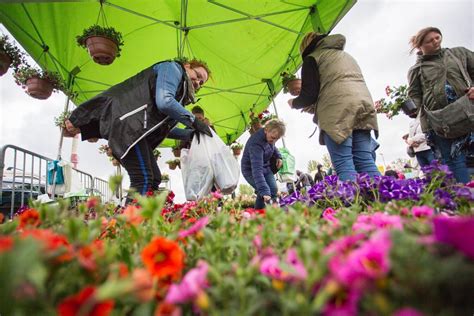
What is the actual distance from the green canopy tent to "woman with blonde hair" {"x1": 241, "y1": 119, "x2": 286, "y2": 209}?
160 centimetres

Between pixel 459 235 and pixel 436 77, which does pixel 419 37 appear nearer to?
pixel 436 77

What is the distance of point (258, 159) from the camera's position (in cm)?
295

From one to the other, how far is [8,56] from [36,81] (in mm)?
401

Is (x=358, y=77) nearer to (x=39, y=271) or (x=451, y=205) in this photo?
(x=451, y=205)

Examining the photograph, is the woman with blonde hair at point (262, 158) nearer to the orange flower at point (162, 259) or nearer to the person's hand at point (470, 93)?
the person's hand at point (470, 93)

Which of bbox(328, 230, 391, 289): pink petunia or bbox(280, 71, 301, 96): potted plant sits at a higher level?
bbox(280, 71, 301, 96): potted plant

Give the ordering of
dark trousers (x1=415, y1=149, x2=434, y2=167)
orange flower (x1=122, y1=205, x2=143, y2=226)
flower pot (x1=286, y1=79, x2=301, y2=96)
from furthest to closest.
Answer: flower pot (x1=286, y1=79, x2=301, y2=96) < dark trousers (x1=415, y1=149, x2=434, y2=167) < orange flower (x1=122, y1=205, x2=143, y2=226)

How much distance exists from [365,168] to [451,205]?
90cm

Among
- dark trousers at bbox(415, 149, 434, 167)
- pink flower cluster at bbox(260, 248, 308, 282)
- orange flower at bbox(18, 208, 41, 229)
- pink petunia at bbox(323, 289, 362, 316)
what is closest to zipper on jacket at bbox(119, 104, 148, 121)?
orange flower at bbox(18, 208, 41, 229)

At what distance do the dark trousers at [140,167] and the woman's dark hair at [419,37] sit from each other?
2.25 metres

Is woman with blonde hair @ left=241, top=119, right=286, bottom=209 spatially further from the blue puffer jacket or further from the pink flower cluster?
the pink flower cluster

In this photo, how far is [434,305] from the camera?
0.26 metres

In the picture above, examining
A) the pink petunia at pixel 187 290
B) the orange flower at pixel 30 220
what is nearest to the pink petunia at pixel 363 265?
the pink petunia at pixel 187 290

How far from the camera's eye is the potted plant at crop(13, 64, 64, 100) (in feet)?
11.0
